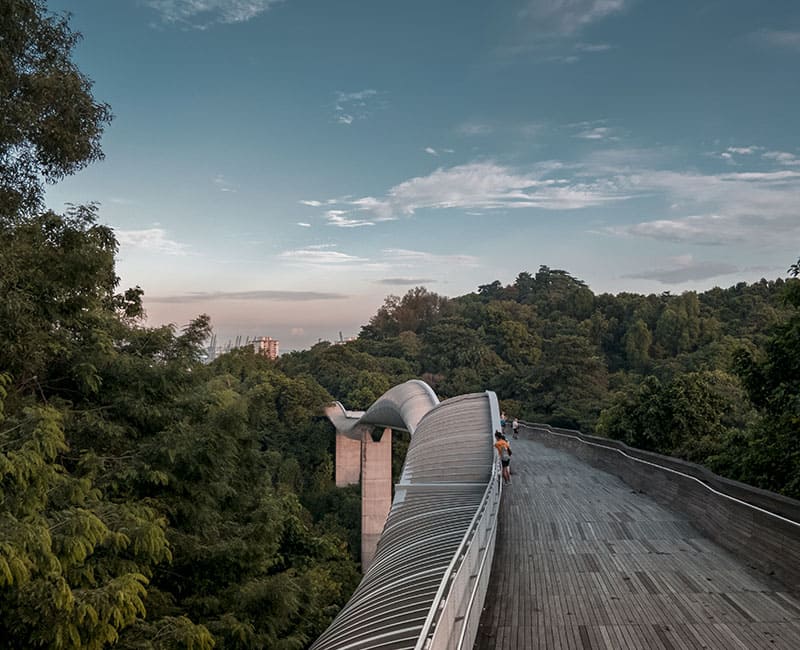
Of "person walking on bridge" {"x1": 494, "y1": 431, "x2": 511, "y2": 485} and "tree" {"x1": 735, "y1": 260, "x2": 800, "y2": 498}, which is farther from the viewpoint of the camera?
"person walking on bridge" {"x1": 494, "y1": 431, "x2": 511, "y2": 485}

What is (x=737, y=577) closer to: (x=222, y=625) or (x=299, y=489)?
(x=222, y=625)

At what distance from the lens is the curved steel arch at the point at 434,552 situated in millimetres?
4551

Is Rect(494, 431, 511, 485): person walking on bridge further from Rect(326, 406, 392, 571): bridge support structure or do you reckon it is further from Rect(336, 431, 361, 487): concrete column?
Rect(336, 431, 361, 487): concrete column

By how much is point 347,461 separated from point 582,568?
146 ft

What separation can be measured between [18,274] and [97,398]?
3.20 meters

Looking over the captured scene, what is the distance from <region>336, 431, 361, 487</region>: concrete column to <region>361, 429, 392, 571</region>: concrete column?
9097 mm

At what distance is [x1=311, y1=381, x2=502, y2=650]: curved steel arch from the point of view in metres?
4.55

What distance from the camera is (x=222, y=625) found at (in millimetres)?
8547

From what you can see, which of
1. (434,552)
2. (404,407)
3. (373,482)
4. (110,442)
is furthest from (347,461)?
(434,552)

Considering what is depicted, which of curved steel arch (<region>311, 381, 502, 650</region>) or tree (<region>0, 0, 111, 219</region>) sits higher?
tree (<region>0, 0, 111, 219</region>)

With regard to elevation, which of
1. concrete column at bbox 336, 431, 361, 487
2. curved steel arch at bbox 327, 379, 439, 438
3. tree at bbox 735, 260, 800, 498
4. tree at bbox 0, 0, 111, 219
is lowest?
concrete column at bbox 336, 431, 361, 487

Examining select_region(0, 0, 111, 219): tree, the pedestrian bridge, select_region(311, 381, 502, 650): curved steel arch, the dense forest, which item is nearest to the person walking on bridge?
select_region(311, 381, 502, 650): curved steel arch

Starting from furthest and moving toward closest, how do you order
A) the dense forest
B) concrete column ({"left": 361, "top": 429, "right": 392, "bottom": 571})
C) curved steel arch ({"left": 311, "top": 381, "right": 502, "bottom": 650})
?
concrete column ({"left": 361, "top": 429, "right": 392, "bottom": 571}) < the dense forest < curved steel arch ({"left": 311, "top": 381, "right": 502, "bottom": 650})

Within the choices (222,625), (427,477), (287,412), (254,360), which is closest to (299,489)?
(287,412)
